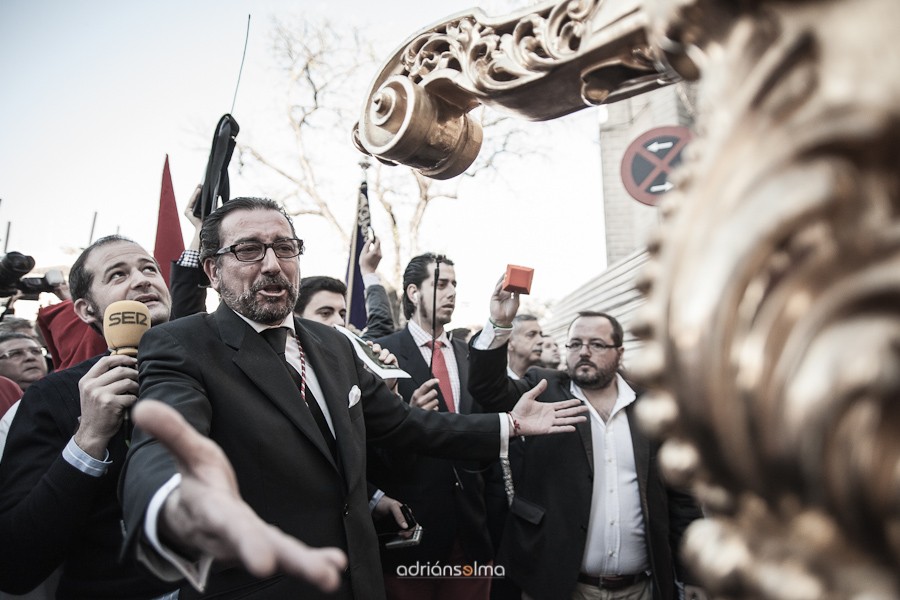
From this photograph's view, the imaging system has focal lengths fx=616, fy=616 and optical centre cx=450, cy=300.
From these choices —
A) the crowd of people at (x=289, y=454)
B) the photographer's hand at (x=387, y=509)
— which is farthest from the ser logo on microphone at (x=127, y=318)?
the photographer's hand at (x=387, y=509)

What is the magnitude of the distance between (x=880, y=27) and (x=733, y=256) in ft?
0.53

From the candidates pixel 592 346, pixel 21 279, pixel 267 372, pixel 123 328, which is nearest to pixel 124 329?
pixel 123 328

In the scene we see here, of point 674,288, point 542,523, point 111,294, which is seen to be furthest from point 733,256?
point 542,523

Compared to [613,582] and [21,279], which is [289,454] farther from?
[21,279]

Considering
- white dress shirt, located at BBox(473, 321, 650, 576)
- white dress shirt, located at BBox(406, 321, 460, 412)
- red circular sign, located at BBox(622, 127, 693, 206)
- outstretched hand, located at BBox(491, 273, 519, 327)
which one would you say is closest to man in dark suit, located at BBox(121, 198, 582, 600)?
outstretched hand, located at BBox(491, 273, 519, 327)

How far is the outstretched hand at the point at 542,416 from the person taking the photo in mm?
2445

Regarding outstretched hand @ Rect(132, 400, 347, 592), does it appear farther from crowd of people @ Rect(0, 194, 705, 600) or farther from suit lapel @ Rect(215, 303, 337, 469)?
suit lapel @ Rect(215, 303, 337, 469)

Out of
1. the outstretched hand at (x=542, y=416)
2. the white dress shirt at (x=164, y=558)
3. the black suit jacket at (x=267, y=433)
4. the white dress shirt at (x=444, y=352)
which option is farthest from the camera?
the white dress shirt at (x=444, y=352)

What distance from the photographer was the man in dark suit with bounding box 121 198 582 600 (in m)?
1.15

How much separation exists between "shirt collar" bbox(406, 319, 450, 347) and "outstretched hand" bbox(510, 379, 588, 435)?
1.59 meters

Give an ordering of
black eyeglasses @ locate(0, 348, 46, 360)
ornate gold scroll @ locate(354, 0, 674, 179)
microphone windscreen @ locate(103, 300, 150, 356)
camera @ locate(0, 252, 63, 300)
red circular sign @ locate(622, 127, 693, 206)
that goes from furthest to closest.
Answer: red circular sign @ locate(622, 127, 693, 206) → camera @ locate(0, 252, 63, 300) → black eyeglasses @ locate(0, 348, 46, 360) → microphone windscreen @ locate(103, 300, 150, 356) → ornate gold scroll @ locate(354, 0, 674, 179)

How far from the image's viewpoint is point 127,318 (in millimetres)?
1991

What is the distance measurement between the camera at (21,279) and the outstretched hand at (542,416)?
3907 mm

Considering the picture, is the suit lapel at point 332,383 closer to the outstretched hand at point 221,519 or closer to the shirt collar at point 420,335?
the outstretched hand at point 221,519
